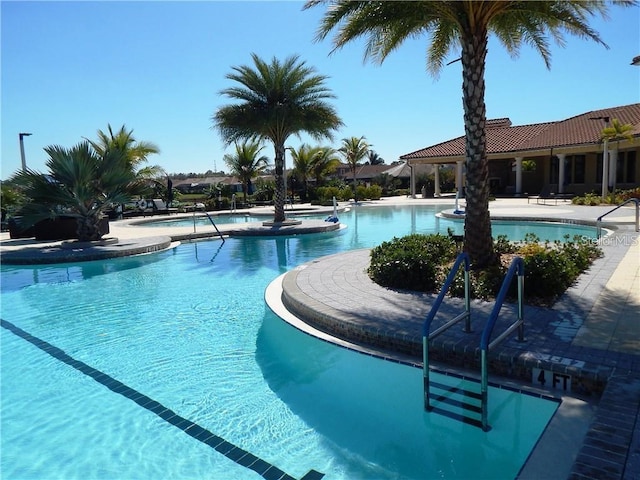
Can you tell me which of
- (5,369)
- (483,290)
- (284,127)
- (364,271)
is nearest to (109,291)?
(5,369)

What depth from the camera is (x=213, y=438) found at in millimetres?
4375

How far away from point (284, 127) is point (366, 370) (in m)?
17.3

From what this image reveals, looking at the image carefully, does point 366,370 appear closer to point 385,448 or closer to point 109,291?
point 385,448

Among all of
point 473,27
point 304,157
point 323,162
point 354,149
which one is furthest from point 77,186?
point 354,149

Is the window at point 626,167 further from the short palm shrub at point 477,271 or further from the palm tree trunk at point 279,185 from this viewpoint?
the short palm shrub at point 477,271

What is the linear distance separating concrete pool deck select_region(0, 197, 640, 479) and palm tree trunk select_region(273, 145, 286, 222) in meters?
12.2

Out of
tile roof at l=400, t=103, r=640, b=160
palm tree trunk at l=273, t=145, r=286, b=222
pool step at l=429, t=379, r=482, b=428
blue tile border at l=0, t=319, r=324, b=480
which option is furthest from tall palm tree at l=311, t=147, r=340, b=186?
pool step at l=429, t=379, r=482, b=428

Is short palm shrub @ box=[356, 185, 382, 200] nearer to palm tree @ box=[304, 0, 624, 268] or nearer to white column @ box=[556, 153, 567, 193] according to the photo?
white column @ box=[556, 153, 567, 193]

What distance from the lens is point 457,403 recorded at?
4.58 metres

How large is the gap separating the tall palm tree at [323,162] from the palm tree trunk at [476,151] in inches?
1345

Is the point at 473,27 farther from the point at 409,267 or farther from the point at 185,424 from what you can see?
the point at 185,424

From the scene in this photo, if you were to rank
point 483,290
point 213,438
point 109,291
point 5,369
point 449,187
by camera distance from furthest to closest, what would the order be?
point 449,187
point 109,291
point 483,290
point 5,369
point 213,438

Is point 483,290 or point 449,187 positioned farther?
point 449,187

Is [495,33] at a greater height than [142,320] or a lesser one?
greater
